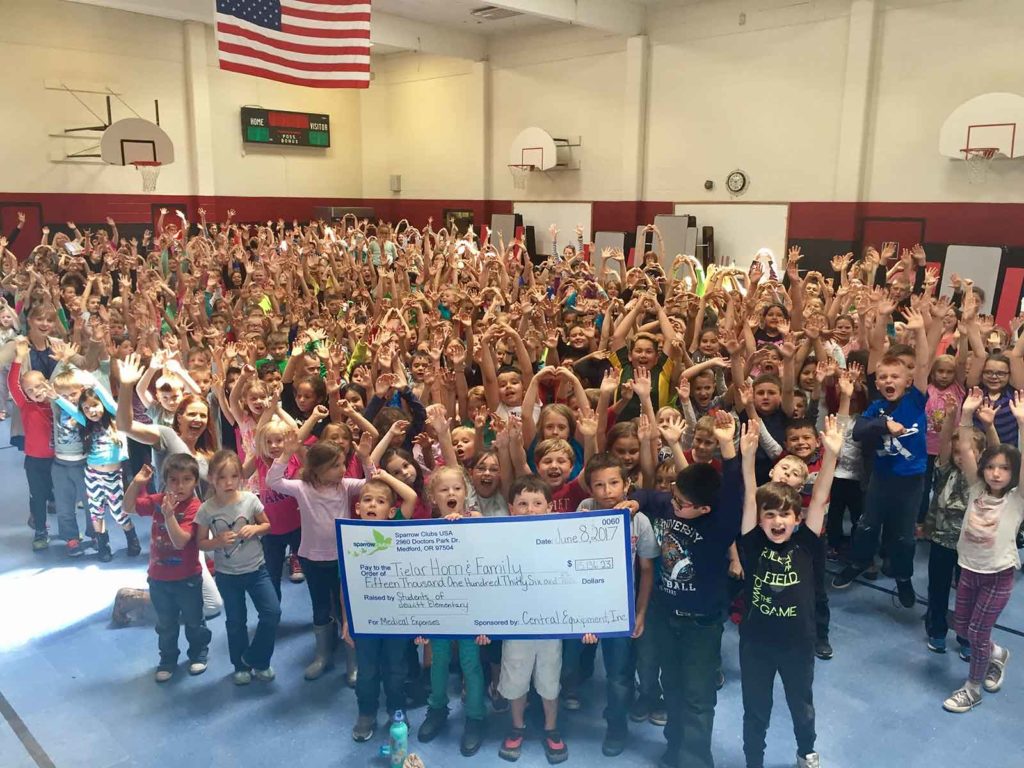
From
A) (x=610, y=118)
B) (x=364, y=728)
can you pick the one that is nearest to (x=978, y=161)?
(x=610, y=118)

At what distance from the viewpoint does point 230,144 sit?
17.5m

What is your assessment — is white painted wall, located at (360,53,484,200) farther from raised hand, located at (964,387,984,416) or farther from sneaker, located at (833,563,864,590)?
raised hand, located at (964,387,984,416)

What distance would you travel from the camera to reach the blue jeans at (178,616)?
153 inches

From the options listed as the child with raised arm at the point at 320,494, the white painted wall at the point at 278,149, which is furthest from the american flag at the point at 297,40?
the white painted wall at the point at 278,149

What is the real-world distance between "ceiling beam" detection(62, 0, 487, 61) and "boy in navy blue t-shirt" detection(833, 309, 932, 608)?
42.5 feet

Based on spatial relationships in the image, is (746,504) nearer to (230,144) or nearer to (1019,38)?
(1019,38)

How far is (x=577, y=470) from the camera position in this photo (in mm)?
4102

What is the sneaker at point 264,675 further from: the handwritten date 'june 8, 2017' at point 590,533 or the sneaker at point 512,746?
the handwritten date 'june 8, 2017' at point 590,533

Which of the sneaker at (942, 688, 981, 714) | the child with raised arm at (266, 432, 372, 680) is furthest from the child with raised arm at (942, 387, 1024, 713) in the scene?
the child with raised arm at (266, 432, 372, 680)

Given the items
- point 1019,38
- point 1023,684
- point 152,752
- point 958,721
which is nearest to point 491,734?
point 152,752

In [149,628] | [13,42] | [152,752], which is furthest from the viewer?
[13,42]

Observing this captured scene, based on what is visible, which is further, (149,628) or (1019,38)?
(1019,38)

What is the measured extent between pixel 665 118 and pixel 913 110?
458 centimetres

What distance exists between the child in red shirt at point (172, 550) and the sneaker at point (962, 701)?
12.3 ft
